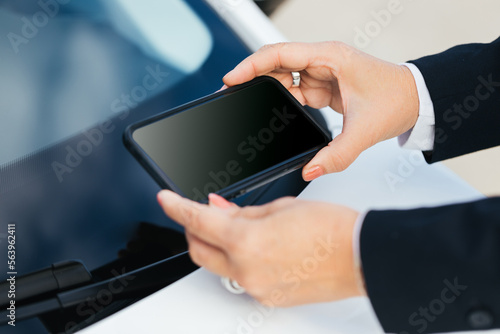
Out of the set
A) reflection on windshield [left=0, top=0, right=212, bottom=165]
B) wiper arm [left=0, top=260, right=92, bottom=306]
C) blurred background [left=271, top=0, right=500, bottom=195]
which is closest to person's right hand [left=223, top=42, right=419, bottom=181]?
reflection on windshield [left=0, top=0, right=212, bottom=165]

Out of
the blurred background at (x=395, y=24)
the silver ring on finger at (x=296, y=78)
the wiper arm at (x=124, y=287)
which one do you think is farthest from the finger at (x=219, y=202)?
the blurred background at (x=395, y=24)

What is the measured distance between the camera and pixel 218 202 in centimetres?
69

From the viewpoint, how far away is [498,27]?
1.93m

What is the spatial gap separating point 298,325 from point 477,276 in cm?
22

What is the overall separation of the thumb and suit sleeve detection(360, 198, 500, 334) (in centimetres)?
17

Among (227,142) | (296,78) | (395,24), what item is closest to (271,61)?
(296,78)

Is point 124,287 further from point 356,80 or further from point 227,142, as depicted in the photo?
point 356,80

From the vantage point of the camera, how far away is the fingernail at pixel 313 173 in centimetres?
80

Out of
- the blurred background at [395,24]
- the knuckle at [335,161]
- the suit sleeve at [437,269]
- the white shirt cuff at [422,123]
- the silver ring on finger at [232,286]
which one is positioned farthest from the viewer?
the blurred background at [395,24]

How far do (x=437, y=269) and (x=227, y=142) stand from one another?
0.33m

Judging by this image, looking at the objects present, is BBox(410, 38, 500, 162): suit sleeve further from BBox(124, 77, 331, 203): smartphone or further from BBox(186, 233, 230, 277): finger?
BBox(186, 233, 230, 277): finger

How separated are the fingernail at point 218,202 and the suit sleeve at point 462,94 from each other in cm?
42

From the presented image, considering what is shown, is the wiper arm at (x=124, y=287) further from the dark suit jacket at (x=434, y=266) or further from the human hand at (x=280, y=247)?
the dark suit jacket at (x=434, y=266)

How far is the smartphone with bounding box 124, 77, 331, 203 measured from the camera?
0.74m
